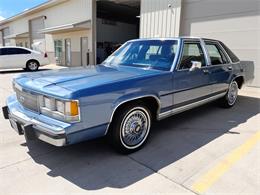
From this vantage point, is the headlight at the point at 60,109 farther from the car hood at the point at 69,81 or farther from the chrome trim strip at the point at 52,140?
the chrome trim strip at the point at 52,140

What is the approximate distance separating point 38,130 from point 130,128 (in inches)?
48.6

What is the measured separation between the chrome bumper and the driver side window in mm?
2280

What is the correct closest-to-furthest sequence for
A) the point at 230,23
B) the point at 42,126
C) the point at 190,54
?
1. the point at 42,126
2. the point at 190,54
3. the point at 230,23

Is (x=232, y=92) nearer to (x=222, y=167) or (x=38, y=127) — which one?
(x=222, y=167)

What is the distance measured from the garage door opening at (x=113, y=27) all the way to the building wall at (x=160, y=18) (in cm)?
749

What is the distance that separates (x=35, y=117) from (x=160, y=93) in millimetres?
1803

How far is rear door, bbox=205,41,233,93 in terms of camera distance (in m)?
4.78

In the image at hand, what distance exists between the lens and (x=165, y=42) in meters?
4.18

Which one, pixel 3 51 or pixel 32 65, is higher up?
pixel 3 51

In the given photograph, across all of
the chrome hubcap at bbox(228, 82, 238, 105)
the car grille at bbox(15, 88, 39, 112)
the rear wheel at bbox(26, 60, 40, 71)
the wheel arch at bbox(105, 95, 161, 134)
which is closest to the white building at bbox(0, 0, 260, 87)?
the chrome hubcap at bbox(228, 82, 238, 105)

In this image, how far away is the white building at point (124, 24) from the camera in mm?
8508

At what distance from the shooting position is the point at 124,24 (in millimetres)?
23406

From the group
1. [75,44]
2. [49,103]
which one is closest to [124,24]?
[75,44]

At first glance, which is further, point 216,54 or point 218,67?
point 216,54
